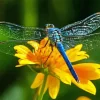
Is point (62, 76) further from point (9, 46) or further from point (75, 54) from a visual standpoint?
point (9, 46)

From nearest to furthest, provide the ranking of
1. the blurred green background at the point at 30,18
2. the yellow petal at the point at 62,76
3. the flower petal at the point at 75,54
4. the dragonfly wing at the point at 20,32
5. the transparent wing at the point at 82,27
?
the yellow petal at the point at 62,76 → the flower petal at the point at 75,54 → the dragonfly wing at the point at 20,32 → the transparent wing at the point at 82,27 → the blurred green background at the point at 30,18

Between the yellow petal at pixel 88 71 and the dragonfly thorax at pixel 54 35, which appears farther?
the dragonfly thorax at pixel 54 35

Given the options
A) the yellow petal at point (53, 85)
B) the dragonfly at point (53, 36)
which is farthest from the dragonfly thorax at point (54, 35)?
the yellow petal at point (53, 85)

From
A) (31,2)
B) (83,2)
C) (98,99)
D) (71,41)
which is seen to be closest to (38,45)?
(71,41)

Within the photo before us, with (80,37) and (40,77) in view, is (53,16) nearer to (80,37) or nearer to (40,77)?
(80,37)

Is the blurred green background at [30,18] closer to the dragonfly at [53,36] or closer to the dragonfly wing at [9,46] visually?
the dragonfly at [53,36]

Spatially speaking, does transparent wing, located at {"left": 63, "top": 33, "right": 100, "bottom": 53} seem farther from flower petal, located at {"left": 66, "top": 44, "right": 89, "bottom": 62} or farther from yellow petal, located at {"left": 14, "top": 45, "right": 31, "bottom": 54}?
yellow petal, located at {"left": 14, "top": 45, "right": 31, "bottom": 54}
